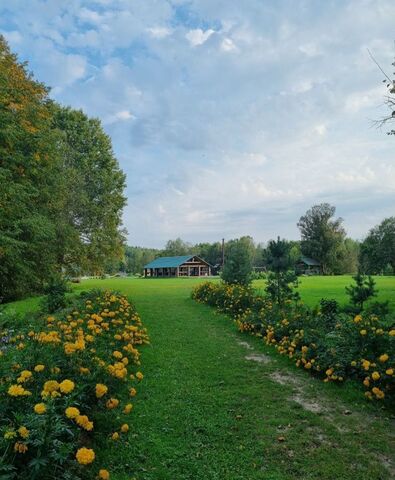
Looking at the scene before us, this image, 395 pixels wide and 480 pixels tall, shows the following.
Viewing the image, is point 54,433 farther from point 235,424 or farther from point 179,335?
point 179,335

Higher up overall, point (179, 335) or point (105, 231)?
point (105, 231)

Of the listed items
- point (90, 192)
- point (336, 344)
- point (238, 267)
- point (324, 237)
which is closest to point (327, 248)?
point (324, 237)

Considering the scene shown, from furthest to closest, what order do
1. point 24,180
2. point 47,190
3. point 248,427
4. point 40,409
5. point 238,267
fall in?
point 47,190 < point 238,267 < point 24,180 < point 248,427 < point 40,409

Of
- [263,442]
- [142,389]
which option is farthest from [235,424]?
[142,389]

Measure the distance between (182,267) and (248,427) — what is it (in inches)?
2556

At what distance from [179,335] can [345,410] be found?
5181 mm

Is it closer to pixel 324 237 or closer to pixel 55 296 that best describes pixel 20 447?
pixel 55 296

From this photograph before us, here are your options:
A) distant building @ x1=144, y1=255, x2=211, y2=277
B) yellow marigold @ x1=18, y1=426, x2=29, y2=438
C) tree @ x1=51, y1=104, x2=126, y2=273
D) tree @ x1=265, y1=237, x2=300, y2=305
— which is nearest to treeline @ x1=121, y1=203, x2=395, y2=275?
distant building @ x1=144, y1=255, x2=211, y2=277

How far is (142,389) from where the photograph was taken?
16.7ft

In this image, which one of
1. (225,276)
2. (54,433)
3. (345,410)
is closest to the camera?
(54,433)

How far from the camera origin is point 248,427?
3.98 metres

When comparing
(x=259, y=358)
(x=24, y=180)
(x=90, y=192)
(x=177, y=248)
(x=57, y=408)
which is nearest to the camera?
(x=57, y=408)

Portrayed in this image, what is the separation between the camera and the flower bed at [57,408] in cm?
228

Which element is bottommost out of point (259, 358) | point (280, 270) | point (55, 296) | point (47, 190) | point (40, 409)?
point (259, 358)
